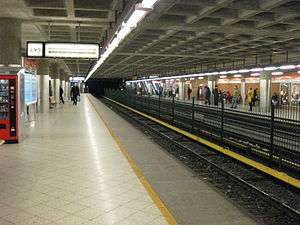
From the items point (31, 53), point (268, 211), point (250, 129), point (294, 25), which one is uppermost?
point (294, 25)

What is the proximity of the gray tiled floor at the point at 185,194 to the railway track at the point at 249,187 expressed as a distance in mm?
263

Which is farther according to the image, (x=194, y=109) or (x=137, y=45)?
(x=137, y=45)

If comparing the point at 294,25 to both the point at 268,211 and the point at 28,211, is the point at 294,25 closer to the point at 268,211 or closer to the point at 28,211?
the point at 268,211

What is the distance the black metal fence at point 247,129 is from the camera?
7.44 m

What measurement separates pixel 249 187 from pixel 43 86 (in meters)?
17.1

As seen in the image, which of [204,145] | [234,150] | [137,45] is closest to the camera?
[234,150]

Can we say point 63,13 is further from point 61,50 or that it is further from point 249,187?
point 249,187

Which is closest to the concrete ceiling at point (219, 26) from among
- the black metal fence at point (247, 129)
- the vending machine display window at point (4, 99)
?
the black metal fence at point (247, 129)

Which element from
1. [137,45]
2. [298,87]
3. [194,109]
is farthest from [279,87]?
[194,109]

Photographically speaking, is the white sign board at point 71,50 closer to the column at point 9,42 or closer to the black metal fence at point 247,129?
the column at point 9,42

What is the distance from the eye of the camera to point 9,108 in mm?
10875

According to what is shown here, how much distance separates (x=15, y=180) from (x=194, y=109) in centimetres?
840

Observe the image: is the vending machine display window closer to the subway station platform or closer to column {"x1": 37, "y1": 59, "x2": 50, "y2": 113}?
the subway station platform

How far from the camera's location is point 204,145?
12.1 m
